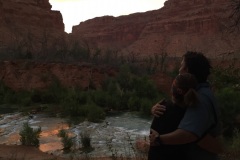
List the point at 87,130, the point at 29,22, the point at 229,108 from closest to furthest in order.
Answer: the point at 229,108
the point at 87,130
the point at 29,22

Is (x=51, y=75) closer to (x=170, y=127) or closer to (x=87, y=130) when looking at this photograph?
(x=87, y=130)

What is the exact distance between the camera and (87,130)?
50.3 feet

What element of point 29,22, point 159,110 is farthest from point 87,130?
point 29,22

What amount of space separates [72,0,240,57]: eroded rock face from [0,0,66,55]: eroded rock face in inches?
323

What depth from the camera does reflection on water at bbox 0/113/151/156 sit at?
481 inches

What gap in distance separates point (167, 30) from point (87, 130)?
251 ft

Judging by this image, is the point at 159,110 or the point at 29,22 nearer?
the point at 159,110

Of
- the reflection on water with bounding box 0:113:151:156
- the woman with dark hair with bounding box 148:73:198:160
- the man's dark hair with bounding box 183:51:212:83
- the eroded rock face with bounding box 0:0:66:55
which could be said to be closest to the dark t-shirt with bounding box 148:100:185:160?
the woman with dark hair with bounding box 148:73:198:160

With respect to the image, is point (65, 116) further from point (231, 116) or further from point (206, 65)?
point (206, 65)

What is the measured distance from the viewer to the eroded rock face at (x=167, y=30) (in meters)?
79.1

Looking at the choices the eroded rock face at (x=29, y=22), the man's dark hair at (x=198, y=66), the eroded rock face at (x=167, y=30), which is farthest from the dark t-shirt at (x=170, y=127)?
the eroded rock face at (x=167, y=30)

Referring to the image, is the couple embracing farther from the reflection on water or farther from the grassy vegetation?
the grassy vegetation

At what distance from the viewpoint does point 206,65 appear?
2904mm

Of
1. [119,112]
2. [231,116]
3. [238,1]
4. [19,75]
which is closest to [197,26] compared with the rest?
[19,75]
